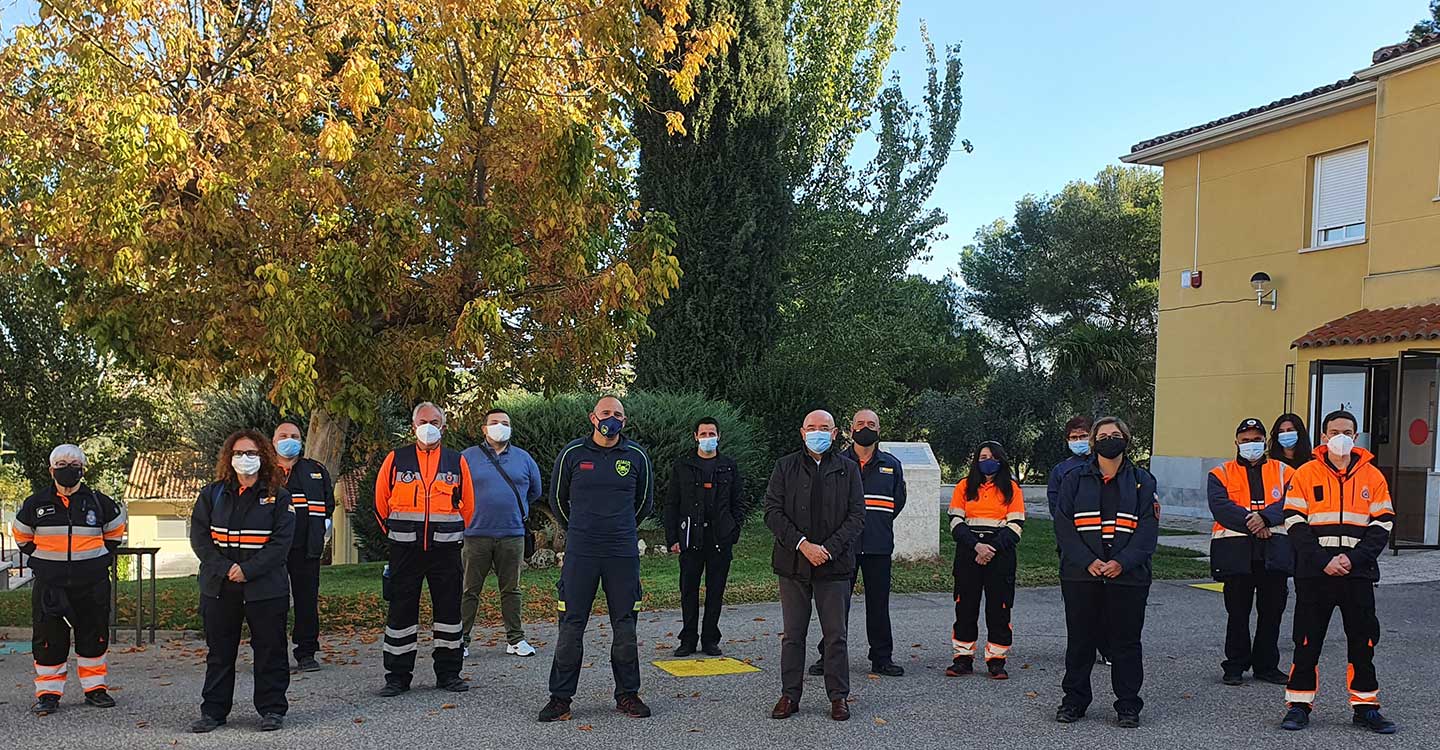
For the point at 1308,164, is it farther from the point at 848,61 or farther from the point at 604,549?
the point at 604,549

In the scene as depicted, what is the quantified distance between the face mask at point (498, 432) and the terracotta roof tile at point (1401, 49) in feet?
47.5

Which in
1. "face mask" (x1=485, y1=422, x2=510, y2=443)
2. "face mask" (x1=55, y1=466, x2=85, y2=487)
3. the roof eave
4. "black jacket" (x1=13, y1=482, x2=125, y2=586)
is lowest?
"black jacket" (x1=13, y1=482, x2=125, y2=586)

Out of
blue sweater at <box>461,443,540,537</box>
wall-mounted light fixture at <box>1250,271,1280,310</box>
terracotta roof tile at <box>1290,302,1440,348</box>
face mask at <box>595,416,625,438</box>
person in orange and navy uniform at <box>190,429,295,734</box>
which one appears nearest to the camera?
person in orange and navy uniform at <box>190,429,295,734</box>

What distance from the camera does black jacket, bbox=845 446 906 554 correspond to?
331 inches

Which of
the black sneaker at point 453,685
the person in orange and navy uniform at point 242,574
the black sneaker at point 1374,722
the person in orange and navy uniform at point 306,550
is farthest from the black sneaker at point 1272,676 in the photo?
the person in orange and navy uniform at point 306,550

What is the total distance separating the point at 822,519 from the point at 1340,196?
15.6 metres

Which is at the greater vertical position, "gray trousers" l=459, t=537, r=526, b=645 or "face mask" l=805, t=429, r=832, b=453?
"face mask" l=805, t=429, r=832, b=453

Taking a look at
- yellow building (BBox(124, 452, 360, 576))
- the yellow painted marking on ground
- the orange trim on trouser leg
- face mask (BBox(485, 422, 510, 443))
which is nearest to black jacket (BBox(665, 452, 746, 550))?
the yellow painted marking on ground

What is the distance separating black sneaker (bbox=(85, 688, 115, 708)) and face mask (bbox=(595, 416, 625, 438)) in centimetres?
333

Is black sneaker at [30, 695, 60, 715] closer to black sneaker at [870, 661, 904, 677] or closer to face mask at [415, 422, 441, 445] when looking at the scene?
face mask at [415, 422, 441, 445]

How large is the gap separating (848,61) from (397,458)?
1710 centimetres

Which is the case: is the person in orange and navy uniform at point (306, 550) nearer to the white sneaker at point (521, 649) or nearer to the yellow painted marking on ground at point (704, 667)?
the white sneaker at point (521, 649)

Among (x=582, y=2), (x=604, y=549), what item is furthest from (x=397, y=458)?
(x=582, y=2)

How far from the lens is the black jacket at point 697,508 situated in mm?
9070
